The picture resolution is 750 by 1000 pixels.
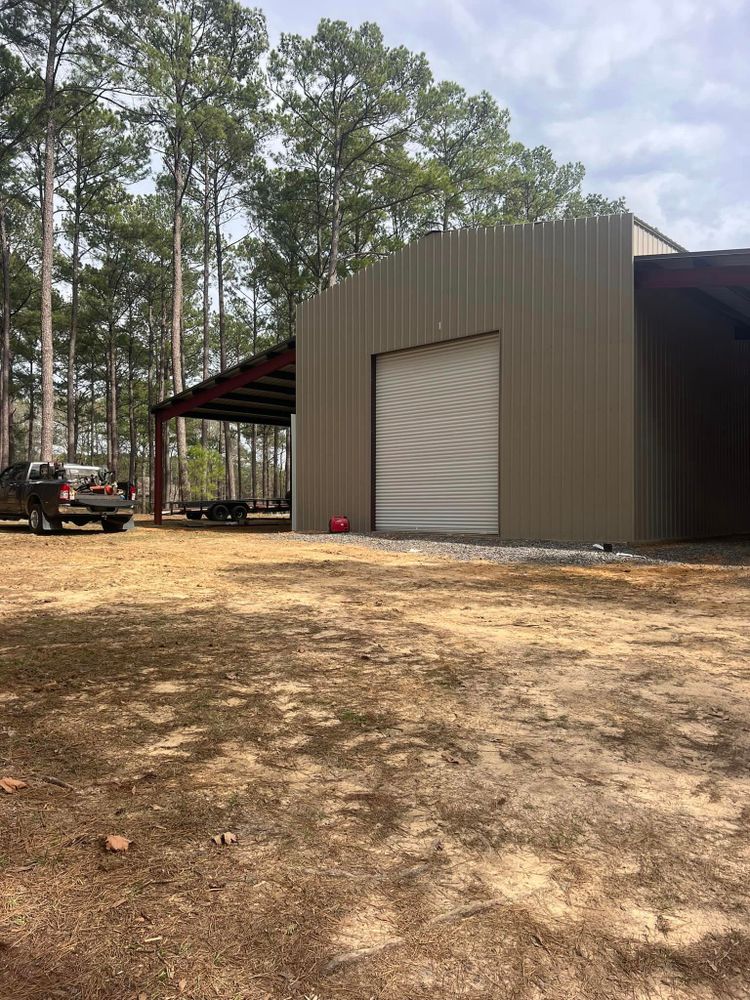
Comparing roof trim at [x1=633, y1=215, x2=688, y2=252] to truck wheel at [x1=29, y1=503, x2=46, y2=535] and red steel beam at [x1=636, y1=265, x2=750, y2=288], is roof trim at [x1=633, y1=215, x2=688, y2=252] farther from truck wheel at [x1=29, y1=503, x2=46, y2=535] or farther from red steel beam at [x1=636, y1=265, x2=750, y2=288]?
truck wheel at [x1=29, y1=503, x2=46, y2=535]

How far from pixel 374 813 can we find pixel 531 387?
12.2 meters

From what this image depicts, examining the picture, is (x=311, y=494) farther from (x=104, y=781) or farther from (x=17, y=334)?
(x=17, y=334)

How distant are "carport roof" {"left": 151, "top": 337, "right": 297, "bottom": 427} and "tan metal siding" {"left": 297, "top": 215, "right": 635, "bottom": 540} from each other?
3.28 meters

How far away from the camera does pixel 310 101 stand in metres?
29.0

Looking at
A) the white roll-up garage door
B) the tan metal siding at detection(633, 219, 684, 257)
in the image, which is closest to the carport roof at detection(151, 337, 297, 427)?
the white roll-up garage door

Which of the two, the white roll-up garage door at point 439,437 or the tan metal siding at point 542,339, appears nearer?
the tan metal siding at point 542,339

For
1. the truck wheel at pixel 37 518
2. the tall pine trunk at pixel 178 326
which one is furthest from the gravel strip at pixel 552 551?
the tall pine trunk at pixel 178 326

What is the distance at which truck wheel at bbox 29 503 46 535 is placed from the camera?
14891 mm

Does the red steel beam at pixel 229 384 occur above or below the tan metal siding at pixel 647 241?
below

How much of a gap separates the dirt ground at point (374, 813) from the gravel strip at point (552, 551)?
18.8 feet

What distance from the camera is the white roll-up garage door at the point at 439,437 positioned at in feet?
47.6

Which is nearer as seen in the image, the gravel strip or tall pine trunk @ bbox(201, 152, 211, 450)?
the gravel strip

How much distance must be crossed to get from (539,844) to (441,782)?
20.2 inches

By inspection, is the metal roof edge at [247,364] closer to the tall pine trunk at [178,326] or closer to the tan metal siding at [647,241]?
the tall pine trunk at [178,326]
